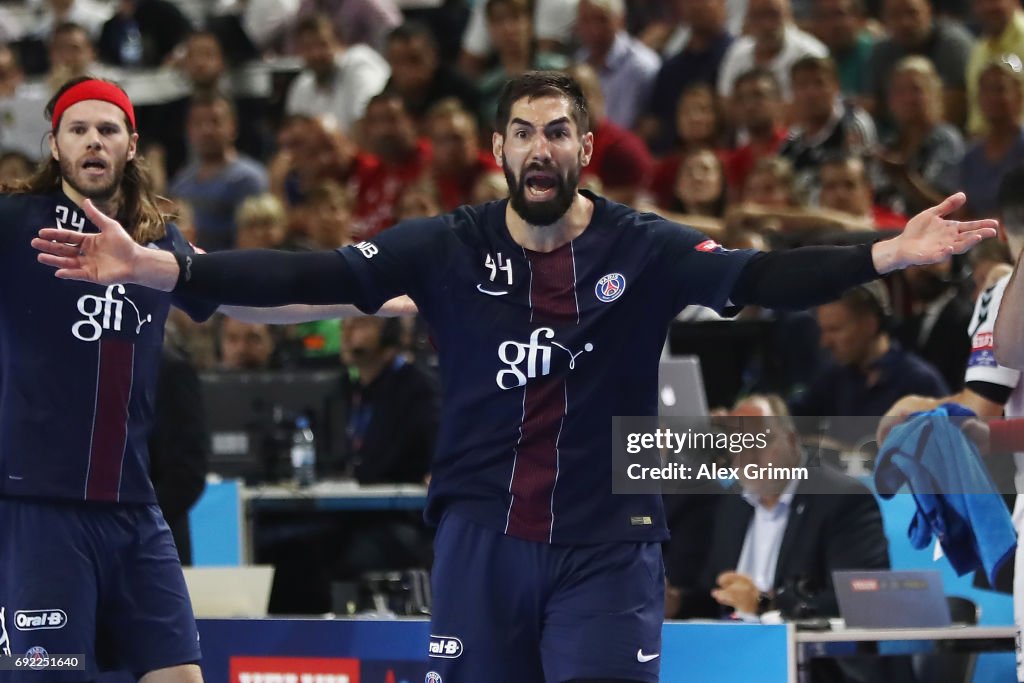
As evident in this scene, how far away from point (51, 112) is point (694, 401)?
12.0 ft

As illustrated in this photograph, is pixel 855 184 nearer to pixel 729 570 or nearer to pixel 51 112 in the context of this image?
pixel 729 570

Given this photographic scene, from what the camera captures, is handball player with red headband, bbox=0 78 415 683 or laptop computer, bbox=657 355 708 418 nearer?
handball player with red headband, bbox=0 78 415 683

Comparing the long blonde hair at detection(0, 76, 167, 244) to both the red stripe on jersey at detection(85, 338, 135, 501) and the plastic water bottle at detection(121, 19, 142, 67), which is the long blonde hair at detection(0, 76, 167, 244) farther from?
the plastic water bottle at detection(121, 19, 142, 67)

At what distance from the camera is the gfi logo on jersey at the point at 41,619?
5.03 metres

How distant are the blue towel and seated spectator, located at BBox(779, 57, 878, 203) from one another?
5.43m

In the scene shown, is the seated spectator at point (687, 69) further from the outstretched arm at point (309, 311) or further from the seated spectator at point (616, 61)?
the outstretched arm at point (309, 311)

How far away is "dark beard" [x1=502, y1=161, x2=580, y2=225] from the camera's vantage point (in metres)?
4.69

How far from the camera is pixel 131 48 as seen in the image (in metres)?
15.1

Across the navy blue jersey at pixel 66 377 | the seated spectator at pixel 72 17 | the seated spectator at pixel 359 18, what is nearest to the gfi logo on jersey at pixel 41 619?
the navy blue jersey at pixel 66 377

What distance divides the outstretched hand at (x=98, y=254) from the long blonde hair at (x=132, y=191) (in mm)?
959

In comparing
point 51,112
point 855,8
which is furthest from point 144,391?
point 855,8

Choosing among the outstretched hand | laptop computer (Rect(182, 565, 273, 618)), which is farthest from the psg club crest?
laptop computer (Rect(182, 565, 273, 618))

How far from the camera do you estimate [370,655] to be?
6.35m

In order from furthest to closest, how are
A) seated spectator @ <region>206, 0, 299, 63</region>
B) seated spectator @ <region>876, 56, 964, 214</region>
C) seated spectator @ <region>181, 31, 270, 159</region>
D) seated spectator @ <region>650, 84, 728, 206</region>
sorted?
seated spectator @ <region>206, 0, 299, 63</region> → seated spectator @ <region>181, 31, 270, 159</region> → seated spectator @ <region>650, 84, 728, 206</region> → seated spectator @ <region>876, 56, 964, 214</region>
